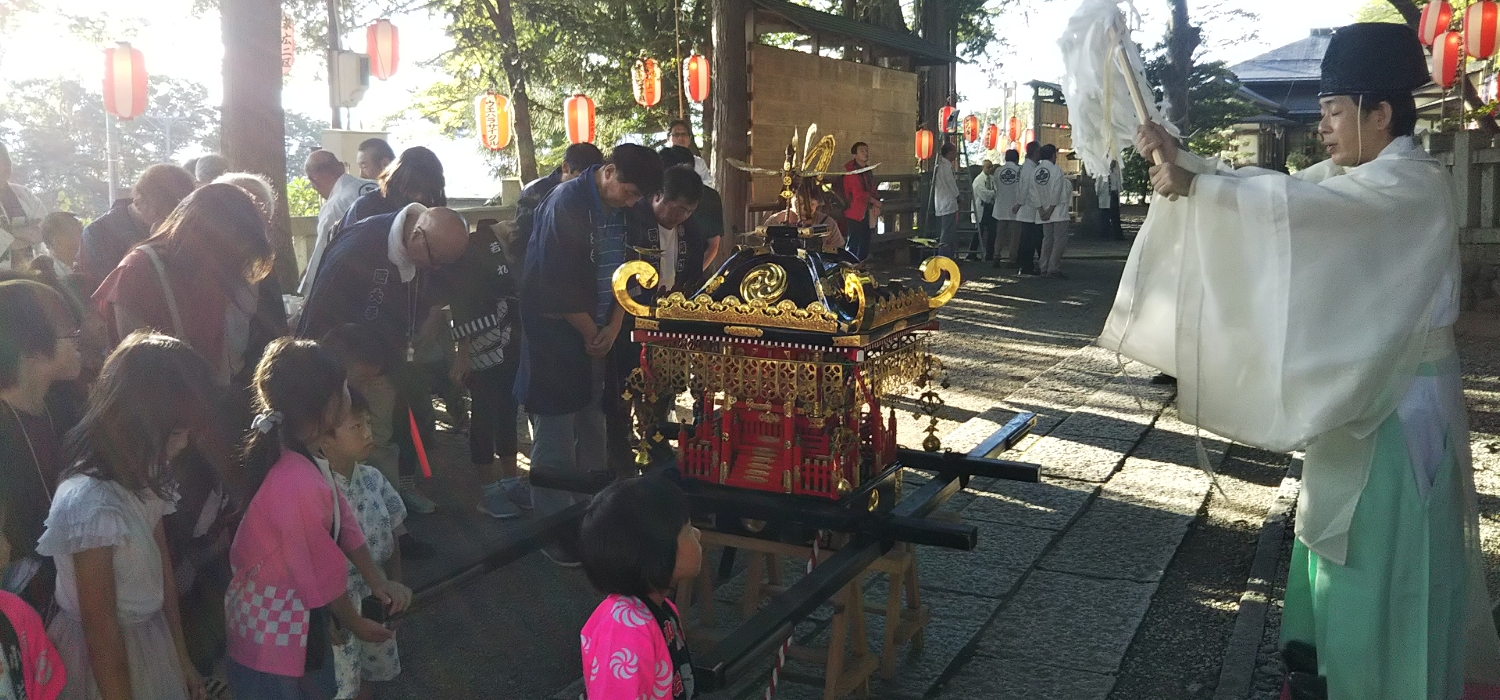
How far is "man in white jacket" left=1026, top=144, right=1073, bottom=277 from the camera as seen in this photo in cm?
1454

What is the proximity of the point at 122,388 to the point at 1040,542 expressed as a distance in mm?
3548

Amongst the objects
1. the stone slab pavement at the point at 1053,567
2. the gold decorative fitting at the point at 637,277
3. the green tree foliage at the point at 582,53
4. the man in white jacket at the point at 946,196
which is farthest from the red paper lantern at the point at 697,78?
the gold decorative fitting at the point at 637,277

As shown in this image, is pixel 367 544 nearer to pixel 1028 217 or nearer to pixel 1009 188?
pixel 1028 217

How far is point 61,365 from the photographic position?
→ 7.63 ft

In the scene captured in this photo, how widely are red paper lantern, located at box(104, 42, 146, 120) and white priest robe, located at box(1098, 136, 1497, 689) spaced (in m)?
9.10

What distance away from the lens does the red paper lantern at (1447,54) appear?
552 inches

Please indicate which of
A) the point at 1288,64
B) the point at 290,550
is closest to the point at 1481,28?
the point at 290,550

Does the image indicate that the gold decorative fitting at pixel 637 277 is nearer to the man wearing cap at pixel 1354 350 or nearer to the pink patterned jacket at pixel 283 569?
the pink patterned jacket at pixel 283 569

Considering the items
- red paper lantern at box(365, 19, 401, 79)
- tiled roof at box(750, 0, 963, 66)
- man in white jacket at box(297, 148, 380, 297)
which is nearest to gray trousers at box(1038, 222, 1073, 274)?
tiled roof at box(750, 0, 963, 66)

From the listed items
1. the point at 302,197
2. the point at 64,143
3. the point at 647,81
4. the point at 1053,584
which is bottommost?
the point at 1053,584

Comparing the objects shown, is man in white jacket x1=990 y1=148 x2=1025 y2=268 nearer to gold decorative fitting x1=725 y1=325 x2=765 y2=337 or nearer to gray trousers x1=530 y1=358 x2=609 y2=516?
gray trousers x1=530 y1=358 x2=609 y2=516

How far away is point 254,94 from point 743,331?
4705 mm

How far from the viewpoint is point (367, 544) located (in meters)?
2.78

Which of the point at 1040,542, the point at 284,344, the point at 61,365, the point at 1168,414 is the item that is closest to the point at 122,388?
the point at 61,365
